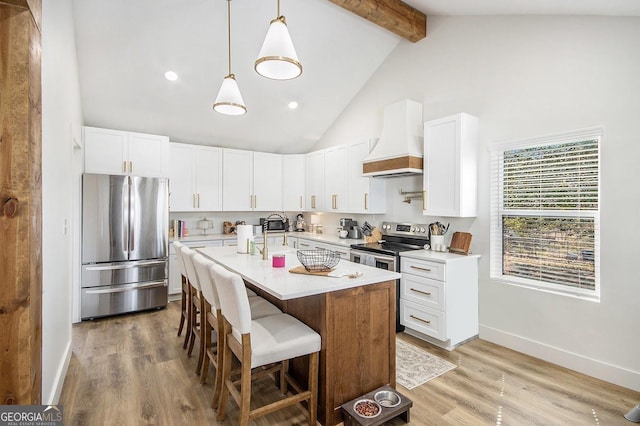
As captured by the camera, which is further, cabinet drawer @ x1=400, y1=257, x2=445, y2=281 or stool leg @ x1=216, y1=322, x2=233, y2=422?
cabinet drawer @ x1=400, y1=257, x2=445, y2=281

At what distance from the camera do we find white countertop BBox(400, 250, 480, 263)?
126 inches

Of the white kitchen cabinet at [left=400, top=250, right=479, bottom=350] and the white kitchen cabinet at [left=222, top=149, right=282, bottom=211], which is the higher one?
the white kitchen cabinet at [left=222, top=149, right=282, bottom=211]

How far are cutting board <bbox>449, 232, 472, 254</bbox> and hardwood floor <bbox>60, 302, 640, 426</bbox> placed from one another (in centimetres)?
100

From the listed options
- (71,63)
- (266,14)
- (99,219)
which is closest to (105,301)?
(99,219)

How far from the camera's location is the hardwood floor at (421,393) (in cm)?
212

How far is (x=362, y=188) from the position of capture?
4.64 metres

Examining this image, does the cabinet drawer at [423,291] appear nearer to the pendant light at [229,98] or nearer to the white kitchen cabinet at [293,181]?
the pendant light at [229,98]

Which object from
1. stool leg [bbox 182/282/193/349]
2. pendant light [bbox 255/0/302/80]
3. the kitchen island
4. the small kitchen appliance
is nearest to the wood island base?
the kitchen island

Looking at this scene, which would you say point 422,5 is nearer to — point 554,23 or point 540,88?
point 554,23

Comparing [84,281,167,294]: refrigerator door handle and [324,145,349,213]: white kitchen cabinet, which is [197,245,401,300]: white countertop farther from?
[324,145,349,213]: white kitchen cabinet

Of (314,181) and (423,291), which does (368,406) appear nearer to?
(423,291)

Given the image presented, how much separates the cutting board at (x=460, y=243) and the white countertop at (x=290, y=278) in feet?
5.08

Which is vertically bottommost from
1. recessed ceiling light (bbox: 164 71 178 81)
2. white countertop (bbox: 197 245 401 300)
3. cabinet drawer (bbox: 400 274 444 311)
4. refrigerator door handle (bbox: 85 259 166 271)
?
cabinet drawer (bbox: 400 274 444 311)

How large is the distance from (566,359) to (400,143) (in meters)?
2.66
